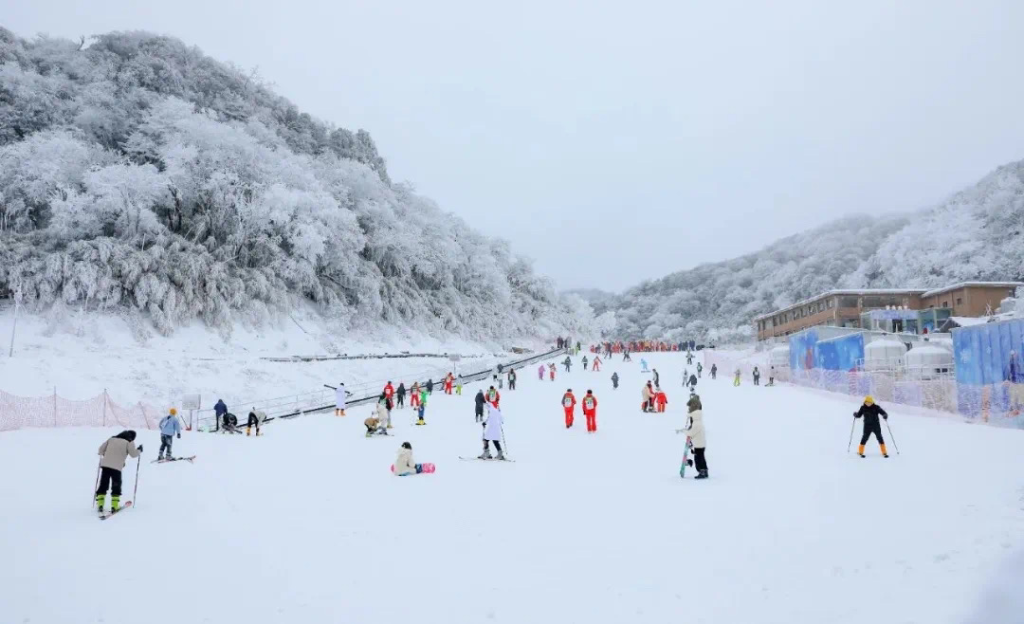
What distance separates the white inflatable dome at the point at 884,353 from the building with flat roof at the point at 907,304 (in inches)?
999

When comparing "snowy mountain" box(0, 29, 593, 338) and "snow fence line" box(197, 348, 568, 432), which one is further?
"snowy mountain" box(0, 29, 593, 338)

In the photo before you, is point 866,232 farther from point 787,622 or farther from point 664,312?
point 787,622

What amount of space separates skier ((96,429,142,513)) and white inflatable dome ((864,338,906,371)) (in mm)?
33520

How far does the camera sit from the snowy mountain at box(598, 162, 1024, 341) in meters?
70.0

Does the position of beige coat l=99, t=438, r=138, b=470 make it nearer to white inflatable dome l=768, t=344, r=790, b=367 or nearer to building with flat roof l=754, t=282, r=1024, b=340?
white inflatable dome l=768, t=344, r=790, b=367

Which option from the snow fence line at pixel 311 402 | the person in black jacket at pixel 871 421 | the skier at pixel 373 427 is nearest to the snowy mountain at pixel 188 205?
the snow fence line at pixel 311 402

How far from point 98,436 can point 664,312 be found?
123 m

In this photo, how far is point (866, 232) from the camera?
145 meters

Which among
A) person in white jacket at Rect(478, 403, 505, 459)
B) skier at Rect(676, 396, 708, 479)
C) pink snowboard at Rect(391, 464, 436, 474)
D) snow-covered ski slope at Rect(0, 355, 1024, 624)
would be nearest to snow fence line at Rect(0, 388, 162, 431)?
snow-covered ski slope at Rect(0, 355, 1024, 624)

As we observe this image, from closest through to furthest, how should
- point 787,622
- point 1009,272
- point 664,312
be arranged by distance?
point 787,622
point 1009,272
point 664,312

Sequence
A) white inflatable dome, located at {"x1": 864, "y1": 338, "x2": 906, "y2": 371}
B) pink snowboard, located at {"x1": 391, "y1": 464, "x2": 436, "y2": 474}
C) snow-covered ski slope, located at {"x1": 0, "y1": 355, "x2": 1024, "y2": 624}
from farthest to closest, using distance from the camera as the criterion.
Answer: white inflatable dome, located at {"x1": 864, "y1": 338, "x2": 906, "y2": 371} < pink snowboard, located at {"x1": 391, "y1": 464, "x2": 436, "y2": 474} < snow-covered ski slope, located at {"x1": 0, "y1": 355, "x2": 1024, "y2": 624}

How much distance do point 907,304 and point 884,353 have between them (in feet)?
110

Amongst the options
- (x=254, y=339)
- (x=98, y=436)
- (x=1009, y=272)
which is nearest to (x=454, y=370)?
(x=254, y=339)

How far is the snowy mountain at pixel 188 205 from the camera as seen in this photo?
35406mm
